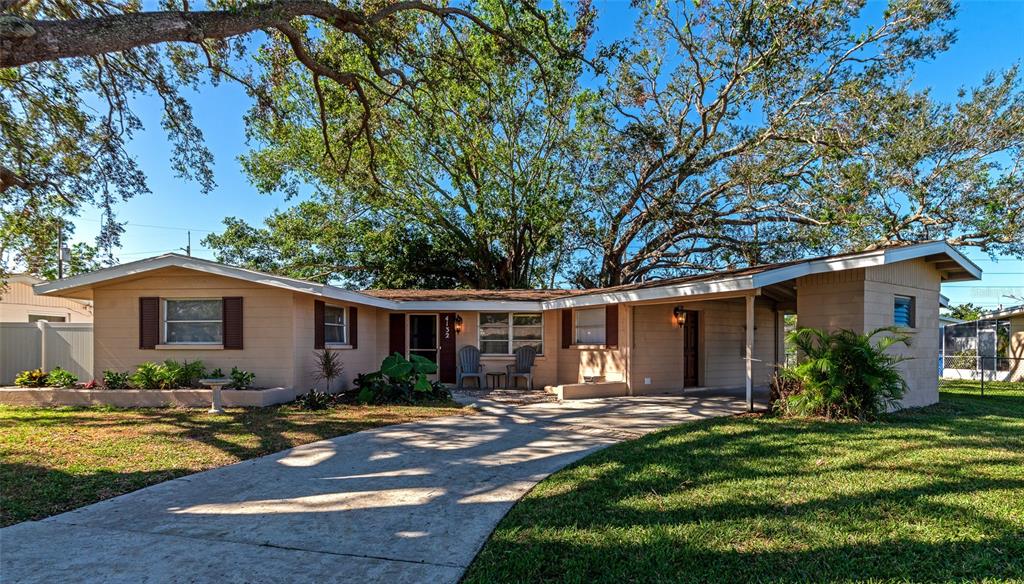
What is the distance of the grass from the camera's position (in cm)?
452

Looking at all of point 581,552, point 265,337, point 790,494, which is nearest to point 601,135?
point 265,337

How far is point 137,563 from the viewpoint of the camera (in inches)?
122

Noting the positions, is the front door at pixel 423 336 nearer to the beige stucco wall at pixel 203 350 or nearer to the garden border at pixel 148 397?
the beige stucco wall at pixel 203 350

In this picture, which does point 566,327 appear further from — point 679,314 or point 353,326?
point 353,326

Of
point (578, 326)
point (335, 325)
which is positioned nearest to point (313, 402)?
point (335, 325)

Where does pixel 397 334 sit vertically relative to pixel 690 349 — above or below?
above

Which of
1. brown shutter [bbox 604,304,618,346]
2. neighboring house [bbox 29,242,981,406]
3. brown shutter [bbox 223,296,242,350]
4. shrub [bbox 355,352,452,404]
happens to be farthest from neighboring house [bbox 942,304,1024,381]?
brown shutter [bbox 223,296,242,350]

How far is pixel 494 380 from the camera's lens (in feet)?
42.9

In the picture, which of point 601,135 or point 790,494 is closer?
point 790,494

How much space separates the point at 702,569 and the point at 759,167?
15129 mm

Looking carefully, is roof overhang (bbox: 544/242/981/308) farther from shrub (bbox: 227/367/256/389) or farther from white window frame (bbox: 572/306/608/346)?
shrub (bbox: 227/367/256/389)

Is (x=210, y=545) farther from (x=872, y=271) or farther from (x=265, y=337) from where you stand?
(x=872, y=271)

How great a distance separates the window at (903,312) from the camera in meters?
9.17

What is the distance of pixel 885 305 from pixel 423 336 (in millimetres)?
9945
